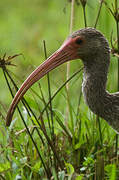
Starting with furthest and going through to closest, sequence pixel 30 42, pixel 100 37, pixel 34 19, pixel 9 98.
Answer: pixel 34 19 → pixel 30 42 → pixel 9 98 → pixel 100 37

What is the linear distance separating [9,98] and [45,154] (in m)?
2.65

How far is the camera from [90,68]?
11.8ft

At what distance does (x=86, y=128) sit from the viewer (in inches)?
161

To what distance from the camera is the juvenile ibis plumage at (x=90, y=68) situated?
3.46 m

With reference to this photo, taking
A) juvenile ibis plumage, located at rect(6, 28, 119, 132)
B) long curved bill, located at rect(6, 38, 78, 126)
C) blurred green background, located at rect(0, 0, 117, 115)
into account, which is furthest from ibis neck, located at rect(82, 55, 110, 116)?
blurred green background, located at rect(0, 0, 117, 115)

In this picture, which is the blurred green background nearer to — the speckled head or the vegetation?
the vegetation

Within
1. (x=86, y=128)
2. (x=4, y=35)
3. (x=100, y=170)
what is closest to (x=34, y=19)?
(x=4, y=35)

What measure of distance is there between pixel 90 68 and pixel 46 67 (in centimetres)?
34

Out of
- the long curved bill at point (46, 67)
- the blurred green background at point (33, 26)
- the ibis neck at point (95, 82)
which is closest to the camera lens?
the long curved bill at point (46, 67)

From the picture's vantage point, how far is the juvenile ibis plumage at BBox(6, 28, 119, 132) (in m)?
3.46

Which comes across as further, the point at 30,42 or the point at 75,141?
the point at 30,42

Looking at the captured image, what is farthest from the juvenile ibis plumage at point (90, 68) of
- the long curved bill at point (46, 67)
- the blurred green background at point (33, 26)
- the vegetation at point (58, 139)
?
the blurred green background at point (33, 26)

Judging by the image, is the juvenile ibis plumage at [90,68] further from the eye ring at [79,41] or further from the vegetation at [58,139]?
the vegetation at [58,139]

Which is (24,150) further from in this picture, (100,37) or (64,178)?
(100,37)
